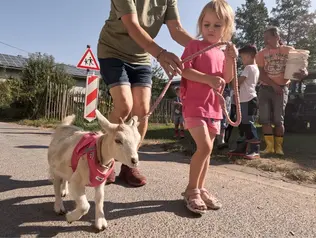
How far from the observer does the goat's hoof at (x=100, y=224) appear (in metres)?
2.18

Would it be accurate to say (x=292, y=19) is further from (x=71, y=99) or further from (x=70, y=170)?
(x=70, y=170)

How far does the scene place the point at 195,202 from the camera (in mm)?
2561

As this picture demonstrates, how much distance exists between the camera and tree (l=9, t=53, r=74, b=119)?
48.2 feet

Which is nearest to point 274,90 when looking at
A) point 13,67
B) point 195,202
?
point 195,202

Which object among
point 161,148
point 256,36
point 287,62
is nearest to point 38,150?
point 161,148

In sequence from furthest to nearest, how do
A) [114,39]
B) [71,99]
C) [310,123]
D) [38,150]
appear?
[71,99] < [310,123] < [38,150] < [114,39]

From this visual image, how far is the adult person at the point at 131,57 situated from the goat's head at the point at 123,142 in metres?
0.84

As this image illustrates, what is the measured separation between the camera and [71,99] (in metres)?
14.2

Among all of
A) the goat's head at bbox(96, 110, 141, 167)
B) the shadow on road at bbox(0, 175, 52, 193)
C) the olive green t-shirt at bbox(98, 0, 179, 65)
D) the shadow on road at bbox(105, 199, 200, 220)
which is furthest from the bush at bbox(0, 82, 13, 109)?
the goat's head at bbox(96, 110, 141, 167)

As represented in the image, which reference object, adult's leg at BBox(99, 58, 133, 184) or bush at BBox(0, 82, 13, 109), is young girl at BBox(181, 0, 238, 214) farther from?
bush at BBox(0, 82, 13, 109)

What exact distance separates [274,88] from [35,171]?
13.9ft

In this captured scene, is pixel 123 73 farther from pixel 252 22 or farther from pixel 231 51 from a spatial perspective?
pixel 252 22

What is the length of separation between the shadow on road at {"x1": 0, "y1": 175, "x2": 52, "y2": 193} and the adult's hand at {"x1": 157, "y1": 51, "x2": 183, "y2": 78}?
1.91 metres

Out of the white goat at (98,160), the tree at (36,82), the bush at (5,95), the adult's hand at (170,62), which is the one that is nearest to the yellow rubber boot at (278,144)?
the adult's hand at (170,62)
